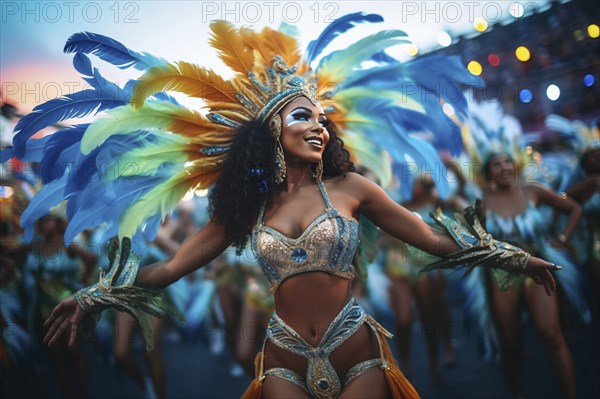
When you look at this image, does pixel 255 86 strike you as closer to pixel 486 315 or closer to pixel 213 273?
pixel 486 315

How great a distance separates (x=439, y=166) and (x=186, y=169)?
1.25m

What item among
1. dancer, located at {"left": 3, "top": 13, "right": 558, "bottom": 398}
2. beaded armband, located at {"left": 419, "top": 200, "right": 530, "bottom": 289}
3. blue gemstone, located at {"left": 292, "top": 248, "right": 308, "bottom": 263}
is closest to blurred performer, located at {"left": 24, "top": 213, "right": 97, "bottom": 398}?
dancer, located at {"left": 3, "top": 13, "right": 558, "bottom": 398}

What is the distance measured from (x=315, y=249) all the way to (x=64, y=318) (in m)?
1.10

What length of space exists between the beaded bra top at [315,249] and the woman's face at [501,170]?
9.29 ft

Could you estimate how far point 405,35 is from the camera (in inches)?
128

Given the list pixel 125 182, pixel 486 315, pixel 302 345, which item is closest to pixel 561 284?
pixel 486 315

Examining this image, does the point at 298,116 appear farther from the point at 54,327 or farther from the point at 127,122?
the point at 54,327

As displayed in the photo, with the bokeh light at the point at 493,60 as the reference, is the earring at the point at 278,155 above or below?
below

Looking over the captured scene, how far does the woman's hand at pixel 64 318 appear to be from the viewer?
268 cm

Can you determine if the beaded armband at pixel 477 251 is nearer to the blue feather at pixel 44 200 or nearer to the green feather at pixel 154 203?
the green feather at pixel 154 203

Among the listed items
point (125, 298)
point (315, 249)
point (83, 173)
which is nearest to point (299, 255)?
point (315, 249)

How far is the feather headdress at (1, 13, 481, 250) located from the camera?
2.90m

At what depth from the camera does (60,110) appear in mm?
2922

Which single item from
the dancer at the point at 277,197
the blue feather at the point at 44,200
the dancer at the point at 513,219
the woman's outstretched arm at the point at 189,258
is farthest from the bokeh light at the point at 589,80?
the blue feather at the point at 44,200
